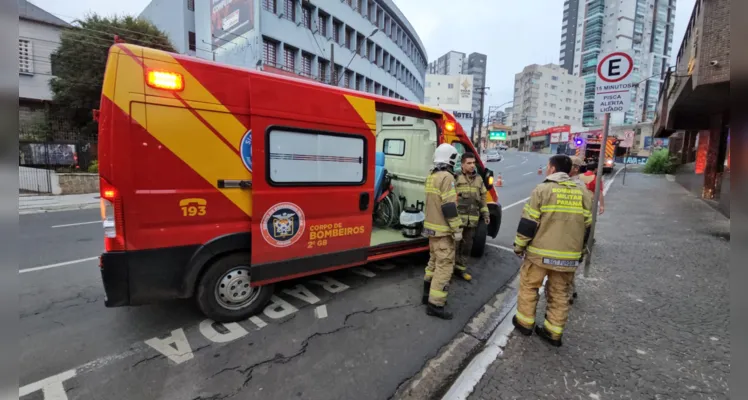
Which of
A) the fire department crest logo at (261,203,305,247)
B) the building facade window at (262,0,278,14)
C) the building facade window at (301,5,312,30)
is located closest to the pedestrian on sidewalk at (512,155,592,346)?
the fire department crest logo at (261,203,305,247)

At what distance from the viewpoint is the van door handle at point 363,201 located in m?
4.26

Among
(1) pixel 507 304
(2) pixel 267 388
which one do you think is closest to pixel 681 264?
(1) pixel 507 304

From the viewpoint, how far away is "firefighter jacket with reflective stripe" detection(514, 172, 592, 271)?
126 inches

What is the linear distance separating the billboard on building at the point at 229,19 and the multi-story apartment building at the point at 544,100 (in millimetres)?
76274

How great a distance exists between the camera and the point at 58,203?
10.8 meters

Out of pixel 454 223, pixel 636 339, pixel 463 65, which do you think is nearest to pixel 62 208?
pixel 454 223

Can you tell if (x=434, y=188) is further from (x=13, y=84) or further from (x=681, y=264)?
(x=681, y=264)

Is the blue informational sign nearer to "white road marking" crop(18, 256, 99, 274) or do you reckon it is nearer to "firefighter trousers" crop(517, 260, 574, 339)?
"firefighter trousers" crop(517, 260, 574, 339)

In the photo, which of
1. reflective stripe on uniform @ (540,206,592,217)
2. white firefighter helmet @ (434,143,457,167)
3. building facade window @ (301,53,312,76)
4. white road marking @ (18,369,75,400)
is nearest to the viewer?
white road marking @ (18,369,75,400)

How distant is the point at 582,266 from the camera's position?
5492 mm

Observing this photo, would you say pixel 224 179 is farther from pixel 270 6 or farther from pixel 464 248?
pixel 270 6

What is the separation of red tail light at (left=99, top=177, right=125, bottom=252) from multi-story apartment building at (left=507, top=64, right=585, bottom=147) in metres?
92.0

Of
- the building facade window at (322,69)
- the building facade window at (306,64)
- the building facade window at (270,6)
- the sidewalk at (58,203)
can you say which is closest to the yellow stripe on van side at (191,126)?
the sidewalk at (58,203)

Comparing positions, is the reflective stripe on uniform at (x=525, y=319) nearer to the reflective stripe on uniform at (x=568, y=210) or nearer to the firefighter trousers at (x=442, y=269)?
the firefighter trousers at (x=442, y=269)
